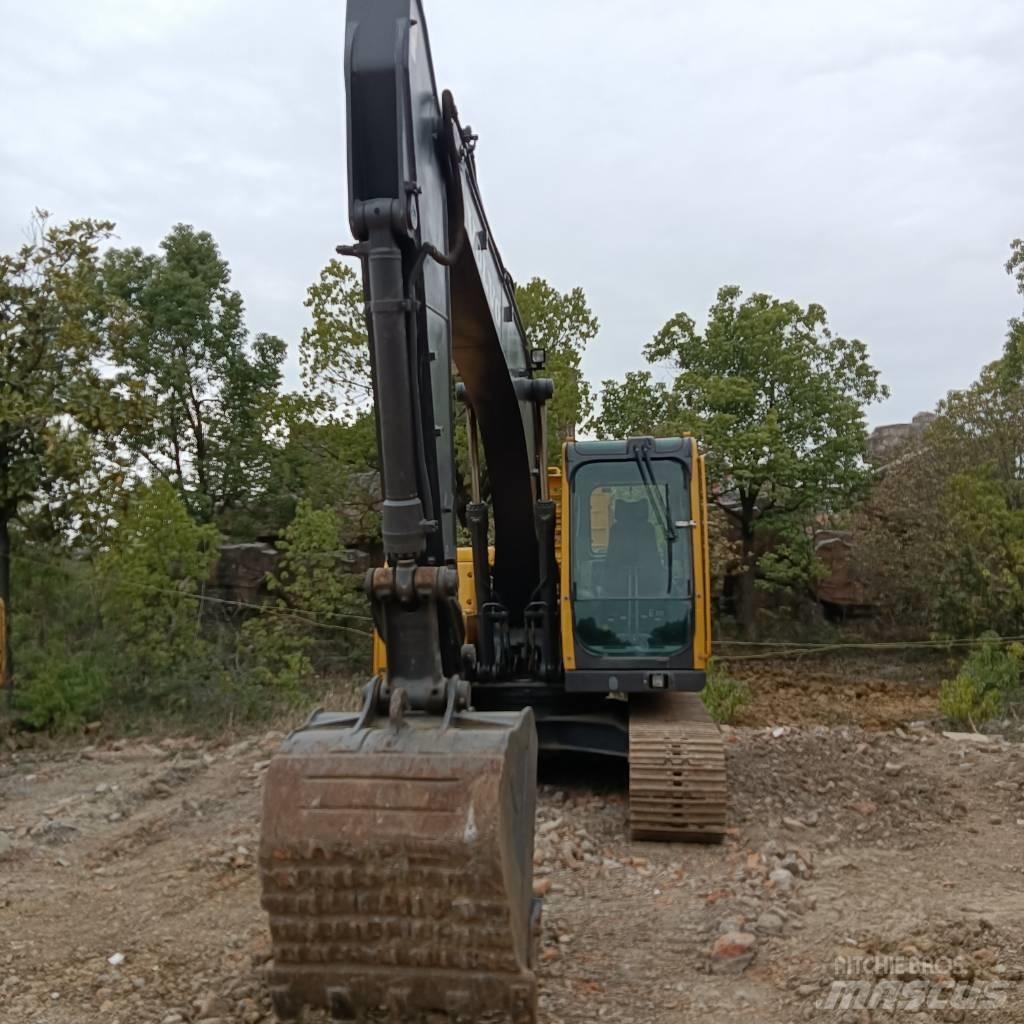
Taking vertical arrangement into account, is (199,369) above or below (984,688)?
above

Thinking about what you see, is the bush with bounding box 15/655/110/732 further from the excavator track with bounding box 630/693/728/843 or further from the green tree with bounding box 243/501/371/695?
the excavator track with bounding box 630/693/728/843

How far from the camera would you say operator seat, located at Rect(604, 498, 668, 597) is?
22.1 feet

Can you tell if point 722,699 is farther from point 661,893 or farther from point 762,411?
point 762,411

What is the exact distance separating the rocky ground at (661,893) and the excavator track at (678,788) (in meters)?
0.12

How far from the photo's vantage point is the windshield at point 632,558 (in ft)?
21.9

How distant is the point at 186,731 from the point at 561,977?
7.73m

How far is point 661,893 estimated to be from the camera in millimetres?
5246

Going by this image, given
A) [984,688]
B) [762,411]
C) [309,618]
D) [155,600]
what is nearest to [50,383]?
[155,600]

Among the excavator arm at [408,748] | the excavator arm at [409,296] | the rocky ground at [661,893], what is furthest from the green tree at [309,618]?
the excavator arm at [408,748]

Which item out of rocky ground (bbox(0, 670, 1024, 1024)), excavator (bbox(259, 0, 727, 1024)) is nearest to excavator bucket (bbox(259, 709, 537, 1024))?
excavator (bbox(259, 0, 727, 1024))

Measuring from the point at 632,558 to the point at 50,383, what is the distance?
6.87 metres

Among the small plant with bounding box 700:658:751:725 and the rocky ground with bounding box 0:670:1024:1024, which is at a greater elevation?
the rocky ground with bounding box 0:670:1024:1024

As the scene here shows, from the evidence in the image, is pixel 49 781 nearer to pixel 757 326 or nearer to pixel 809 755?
pixel 809 755

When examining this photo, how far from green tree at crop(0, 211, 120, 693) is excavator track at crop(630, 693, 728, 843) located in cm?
679
